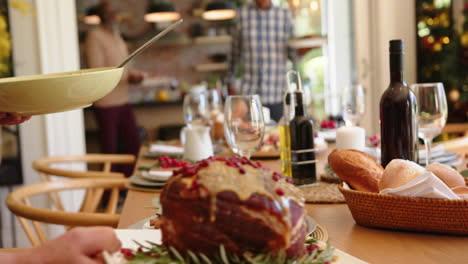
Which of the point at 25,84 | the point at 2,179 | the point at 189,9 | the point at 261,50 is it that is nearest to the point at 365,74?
the point at 261,50

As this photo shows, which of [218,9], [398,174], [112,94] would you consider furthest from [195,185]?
[218,9]

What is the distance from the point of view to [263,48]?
4.37 meters

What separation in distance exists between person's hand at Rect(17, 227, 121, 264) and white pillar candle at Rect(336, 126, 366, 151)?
0.89 meters

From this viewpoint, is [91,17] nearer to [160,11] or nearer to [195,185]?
[160,11]

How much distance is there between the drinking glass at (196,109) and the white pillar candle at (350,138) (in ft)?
3.14

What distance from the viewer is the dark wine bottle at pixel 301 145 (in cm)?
144

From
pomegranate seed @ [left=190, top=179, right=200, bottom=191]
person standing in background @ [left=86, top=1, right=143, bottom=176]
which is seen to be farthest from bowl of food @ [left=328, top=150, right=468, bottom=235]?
person standing in background @ [left=86, top=1, right=143, bottom=176]

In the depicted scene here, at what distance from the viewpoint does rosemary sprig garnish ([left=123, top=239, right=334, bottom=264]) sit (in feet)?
2.13

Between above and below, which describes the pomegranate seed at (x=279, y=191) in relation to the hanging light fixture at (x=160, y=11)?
below

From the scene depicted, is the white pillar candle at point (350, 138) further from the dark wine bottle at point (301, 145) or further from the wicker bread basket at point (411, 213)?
the wicker bread basket at point (411, 213)

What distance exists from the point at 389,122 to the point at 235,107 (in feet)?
1.10

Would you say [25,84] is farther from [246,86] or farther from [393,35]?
[393,35]

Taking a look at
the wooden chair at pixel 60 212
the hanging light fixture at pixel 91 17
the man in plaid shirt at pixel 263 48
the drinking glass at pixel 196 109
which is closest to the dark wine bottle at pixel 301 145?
the wooden chair at pixel 60 212

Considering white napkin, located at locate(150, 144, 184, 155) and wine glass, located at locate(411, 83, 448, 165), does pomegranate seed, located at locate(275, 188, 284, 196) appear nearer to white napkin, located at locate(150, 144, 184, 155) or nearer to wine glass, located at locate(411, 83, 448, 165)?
wine glass, located at locate(411, 83, 448, 165)
